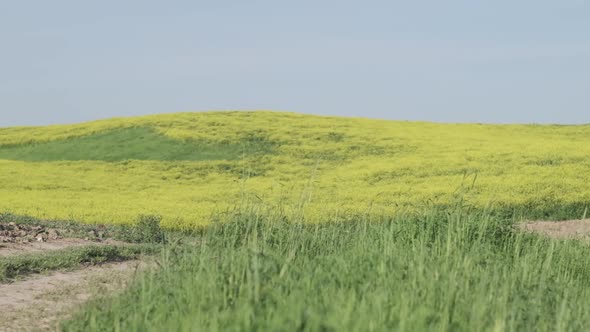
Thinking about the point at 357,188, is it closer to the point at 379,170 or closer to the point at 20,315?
the point at 379,170

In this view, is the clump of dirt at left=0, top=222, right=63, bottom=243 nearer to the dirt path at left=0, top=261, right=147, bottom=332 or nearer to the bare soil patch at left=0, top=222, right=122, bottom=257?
the bare soil patch at left=0, top=222, right=122, bottom=257

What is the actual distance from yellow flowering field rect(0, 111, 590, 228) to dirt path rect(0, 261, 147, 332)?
3.76 metres

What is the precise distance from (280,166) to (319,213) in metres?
11.9

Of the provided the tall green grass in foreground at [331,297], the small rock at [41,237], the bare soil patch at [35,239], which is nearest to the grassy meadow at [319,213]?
the tall green grass in foreground at [331,297]

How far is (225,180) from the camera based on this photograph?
31.2 metres

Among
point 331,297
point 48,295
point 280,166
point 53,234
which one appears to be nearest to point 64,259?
point 48,295

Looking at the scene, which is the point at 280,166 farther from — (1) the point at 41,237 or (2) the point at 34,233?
(1) the point at 41,237

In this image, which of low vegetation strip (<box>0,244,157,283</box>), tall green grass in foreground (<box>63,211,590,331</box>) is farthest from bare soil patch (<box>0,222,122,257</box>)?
→ tall green grass in foreground (<box>63,211,590,331</box>)

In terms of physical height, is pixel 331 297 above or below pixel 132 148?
above

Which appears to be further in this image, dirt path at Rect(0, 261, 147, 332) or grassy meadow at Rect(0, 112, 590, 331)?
dirt path at Rect(0, 261, 147, 332)

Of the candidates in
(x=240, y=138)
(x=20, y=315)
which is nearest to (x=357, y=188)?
(x=240, y=138)

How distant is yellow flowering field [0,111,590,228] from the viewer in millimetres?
24219

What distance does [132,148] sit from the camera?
39.1 metres

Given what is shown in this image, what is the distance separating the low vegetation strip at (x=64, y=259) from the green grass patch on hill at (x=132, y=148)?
20717 millimetres
